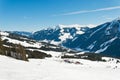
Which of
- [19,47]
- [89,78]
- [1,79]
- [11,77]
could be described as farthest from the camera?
[19,47]

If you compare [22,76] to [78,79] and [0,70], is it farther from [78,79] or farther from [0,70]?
[78,79]

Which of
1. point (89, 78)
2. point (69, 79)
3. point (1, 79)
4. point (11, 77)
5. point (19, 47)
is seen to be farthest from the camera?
point (19, 47)

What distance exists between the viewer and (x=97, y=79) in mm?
18844

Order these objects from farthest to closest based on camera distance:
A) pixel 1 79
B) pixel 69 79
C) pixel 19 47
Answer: pixel 19 47 → pixel 69 79 → pixel 1 79

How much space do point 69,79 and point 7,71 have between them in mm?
→ 4168

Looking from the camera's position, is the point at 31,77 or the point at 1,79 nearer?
the point at 1,79

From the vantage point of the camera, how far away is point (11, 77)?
16.5 metres

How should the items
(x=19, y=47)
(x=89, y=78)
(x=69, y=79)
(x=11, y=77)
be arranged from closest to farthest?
(x=11, y=77)
(x=69, y=79)
(x=89, y=78)
(x=19, y=47)

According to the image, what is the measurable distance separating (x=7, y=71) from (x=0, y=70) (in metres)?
0.48

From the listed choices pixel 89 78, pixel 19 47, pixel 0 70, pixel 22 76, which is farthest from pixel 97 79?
pixel 19 47

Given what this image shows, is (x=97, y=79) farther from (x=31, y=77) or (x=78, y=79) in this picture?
(x=31, y=77)

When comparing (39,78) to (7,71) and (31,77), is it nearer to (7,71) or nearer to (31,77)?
(31,77)

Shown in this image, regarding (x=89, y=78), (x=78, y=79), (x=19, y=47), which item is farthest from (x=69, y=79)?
(x=19, y=47)

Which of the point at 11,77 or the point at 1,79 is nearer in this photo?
the point at 1,79
